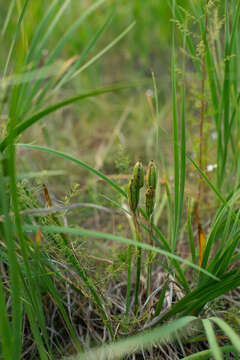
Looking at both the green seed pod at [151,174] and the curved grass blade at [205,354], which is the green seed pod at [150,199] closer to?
the green seed pod at [151,174]

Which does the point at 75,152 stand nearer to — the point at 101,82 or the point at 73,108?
the point at 73,108

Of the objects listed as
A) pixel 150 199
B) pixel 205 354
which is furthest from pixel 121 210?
pixel 205 354

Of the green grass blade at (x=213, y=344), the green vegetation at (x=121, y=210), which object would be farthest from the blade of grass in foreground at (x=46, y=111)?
the green grass blade at (x=213, y=344)

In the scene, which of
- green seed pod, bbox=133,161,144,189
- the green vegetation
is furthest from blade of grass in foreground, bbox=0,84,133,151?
green seed pod, bbox=133,161,144,189

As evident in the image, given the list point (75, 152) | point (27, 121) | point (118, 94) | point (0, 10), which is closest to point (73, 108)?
point (118, 94)

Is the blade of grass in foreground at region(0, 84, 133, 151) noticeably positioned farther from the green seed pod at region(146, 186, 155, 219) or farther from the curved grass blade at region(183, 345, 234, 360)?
the curved grass blade at region(183, 345, 234, 360)

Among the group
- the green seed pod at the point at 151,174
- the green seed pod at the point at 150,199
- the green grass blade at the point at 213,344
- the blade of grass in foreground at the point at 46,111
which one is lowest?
the green grass blade at the point at 213,344

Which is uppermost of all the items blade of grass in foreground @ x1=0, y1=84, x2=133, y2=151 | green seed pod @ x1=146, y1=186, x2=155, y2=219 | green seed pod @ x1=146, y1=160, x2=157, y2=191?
blade of grass in foreground @ x1=0, y1=84, x2=133, y2=151
